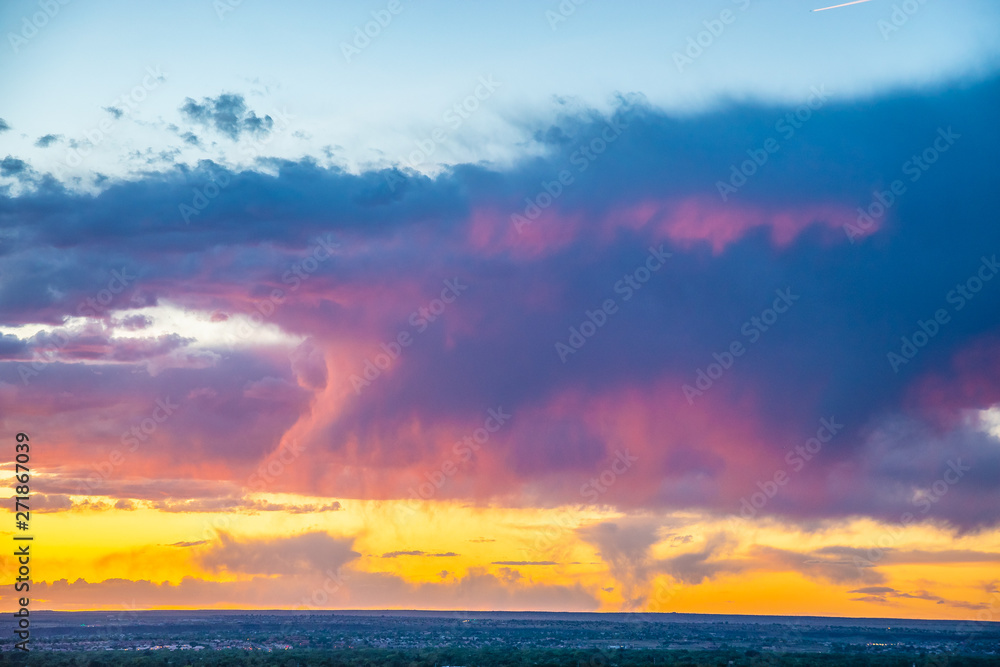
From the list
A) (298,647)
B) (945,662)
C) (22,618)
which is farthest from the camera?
(298,647)

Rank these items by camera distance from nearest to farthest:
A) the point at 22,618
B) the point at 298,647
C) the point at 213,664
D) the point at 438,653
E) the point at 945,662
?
the point at 22,618 → the point at 213,664 → the point at 945,662 → the point at 438,653 → the point at 298,647

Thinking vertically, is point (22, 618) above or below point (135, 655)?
above

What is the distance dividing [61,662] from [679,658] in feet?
288

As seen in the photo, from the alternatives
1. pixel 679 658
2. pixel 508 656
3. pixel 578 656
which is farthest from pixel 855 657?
pixel 508 656

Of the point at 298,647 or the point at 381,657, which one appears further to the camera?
the point at 298,647

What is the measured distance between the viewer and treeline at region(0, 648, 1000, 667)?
127875 millimetres

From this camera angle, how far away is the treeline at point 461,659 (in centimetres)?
12788

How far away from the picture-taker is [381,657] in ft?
470

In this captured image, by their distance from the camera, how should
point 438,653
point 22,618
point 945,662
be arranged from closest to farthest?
point 22,618 → point 945,662 → point 438,653

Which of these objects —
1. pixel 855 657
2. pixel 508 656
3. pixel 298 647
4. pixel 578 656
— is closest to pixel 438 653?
pixel 508 656

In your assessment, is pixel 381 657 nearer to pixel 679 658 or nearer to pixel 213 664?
pixel 213 664

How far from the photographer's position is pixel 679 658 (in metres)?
148

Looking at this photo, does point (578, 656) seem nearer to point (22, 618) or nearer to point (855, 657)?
point (855, 657)

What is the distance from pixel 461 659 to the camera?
14212 cm
